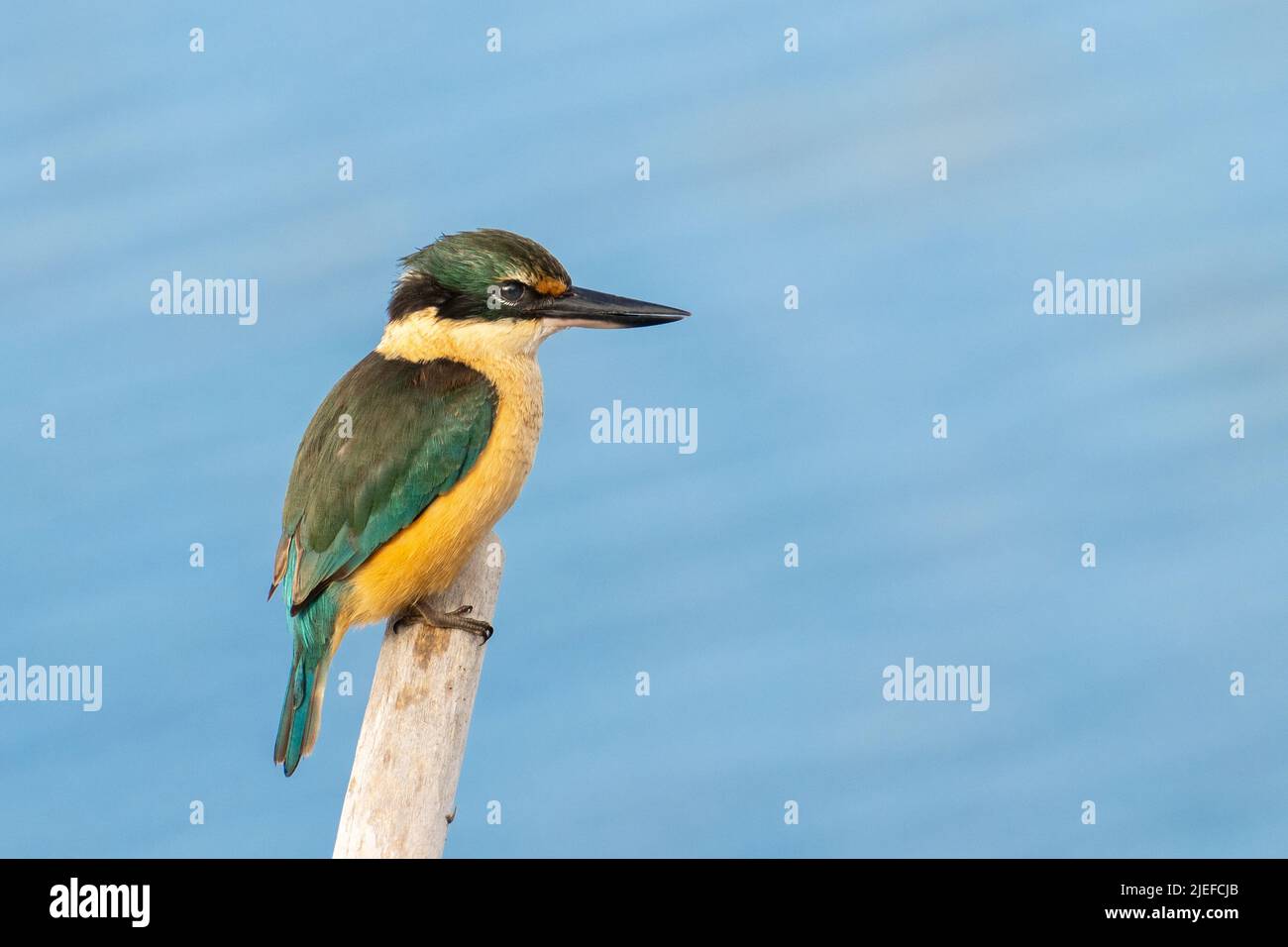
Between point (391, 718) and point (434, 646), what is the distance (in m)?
0.30

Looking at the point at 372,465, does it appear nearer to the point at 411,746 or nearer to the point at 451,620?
the point at 451,620

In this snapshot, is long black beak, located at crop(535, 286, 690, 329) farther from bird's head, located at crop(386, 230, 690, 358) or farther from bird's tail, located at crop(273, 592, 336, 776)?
bird's tail, located at crop(273, 592, 336, 776)

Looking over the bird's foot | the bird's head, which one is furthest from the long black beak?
the bird's foot

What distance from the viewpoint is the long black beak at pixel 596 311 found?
4.51 meters

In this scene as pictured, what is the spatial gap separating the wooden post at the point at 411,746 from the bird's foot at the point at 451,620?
0.03m

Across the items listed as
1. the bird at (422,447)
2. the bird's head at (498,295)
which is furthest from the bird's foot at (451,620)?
the bird's head at (498,295)

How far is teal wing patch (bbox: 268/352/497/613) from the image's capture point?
→ 414 cm

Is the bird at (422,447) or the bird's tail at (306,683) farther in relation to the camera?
the bird at (422,447)

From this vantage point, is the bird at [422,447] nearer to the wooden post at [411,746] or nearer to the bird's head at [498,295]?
the bird's head at [498,295]

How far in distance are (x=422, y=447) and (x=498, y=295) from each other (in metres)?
0.52

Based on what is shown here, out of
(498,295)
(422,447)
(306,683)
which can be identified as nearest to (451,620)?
(306,683)

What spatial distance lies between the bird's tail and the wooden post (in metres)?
0.17

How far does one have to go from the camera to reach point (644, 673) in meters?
4.73
